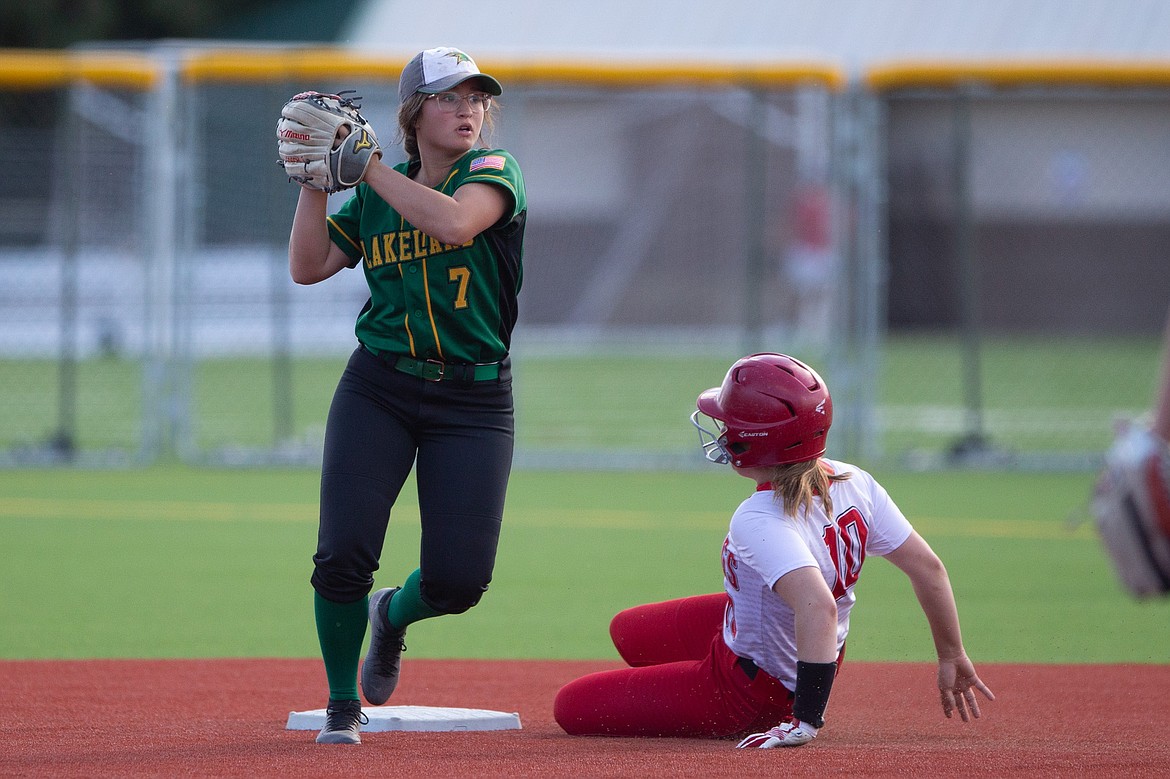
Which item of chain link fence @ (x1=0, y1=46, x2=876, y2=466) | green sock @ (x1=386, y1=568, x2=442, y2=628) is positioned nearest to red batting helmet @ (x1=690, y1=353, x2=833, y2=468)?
green sock @ (x1=386, y1=568, x2=442, y2=628)

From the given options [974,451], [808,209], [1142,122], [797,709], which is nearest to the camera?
[797,709]

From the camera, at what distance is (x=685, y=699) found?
411cm

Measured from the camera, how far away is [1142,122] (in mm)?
19500

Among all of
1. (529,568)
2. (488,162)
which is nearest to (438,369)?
(488,162)

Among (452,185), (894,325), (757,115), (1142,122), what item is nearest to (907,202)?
(894,325)

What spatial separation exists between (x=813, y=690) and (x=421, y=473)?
4.14ft

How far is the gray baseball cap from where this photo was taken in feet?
13.8

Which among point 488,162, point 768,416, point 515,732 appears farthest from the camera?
point 515,732

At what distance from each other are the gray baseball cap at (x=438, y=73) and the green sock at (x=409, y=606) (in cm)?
138

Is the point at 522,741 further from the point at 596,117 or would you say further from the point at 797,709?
the point at 596,117

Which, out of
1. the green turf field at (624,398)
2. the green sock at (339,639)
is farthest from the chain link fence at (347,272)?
the green sock at (339,639)

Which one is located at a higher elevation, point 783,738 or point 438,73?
point 438,73

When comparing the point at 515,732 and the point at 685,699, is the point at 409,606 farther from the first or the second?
the point at 685,699

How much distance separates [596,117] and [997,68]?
32.6ft
